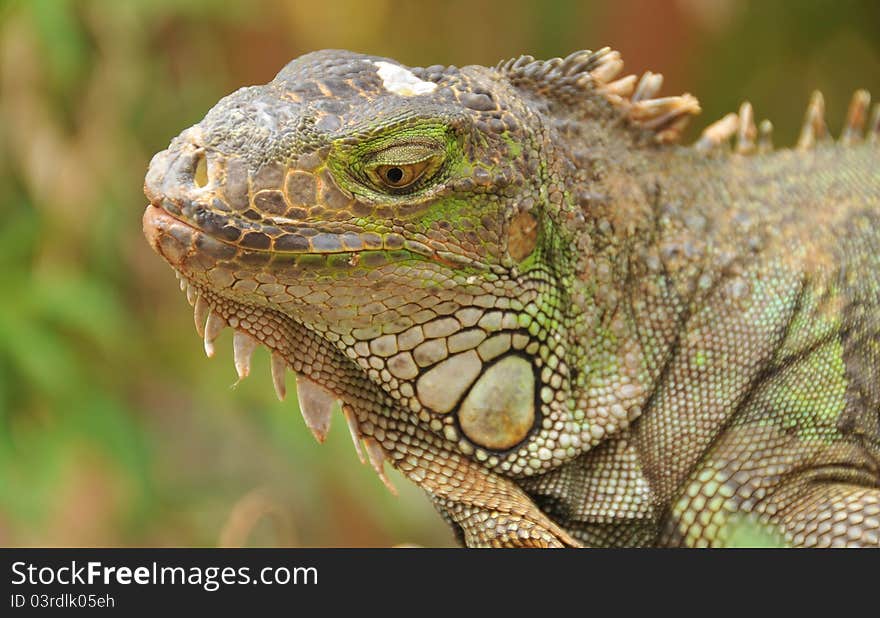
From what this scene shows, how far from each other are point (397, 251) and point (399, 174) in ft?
0.66

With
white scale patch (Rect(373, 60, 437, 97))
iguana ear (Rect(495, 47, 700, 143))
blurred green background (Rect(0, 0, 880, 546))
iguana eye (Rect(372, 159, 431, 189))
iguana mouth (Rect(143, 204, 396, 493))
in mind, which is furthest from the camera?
blurred green background (Rect(0, 0, 880, 546))

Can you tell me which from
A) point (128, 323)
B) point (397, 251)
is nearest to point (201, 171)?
point (397, 251)

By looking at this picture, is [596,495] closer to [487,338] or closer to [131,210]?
[487,338]

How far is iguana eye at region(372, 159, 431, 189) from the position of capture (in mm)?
2738

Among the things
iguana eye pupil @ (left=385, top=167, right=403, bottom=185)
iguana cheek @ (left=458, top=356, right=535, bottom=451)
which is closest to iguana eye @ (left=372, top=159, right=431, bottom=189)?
iguana eye pupil @ (left=385, top=167, right=403, bottom=185)

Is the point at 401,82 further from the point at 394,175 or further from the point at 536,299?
the point at 536,299

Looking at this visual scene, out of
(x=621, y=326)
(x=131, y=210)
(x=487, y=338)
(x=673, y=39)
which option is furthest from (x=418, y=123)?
(x=673, y=39)

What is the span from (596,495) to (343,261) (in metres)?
1.00

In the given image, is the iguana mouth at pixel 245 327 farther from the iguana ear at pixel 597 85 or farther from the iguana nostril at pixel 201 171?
the iguana ear at pixel 597 85

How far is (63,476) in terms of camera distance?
620 centimetres

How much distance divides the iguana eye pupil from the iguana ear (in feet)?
2.02

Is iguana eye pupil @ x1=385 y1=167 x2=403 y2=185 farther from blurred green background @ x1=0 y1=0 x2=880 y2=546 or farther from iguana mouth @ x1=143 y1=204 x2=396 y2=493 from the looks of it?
blurred green background @ x1=0 y1=0 x2=880 y2=546

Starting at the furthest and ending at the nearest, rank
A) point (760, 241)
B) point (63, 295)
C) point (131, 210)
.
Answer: point (131, 210) → point (63, 295) → point (760, 241)

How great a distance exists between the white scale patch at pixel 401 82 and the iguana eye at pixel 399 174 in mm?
209
